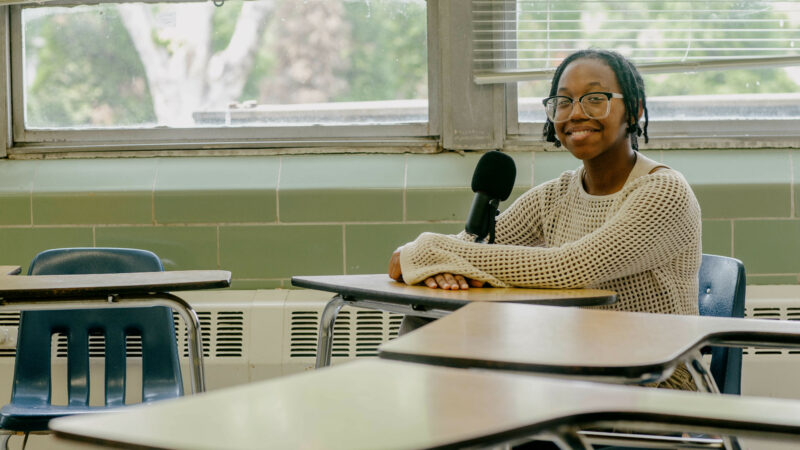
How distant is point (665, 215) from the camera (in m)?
2.02

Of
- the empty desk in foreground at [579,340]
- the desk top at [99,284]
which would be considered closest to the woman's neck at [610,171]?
the empty desk in foreground at [579,340]

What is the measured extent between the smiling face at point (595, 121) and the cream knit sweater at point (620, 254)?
0.08 meters

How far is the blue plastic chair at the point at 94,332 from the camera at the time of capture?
2.62 metres

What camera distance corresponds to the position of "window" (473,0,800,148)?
327 centimetres

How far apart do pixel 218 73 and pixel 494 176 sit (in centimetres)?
166

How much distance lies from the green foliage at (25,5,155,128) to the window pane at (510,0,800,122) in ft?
4.56

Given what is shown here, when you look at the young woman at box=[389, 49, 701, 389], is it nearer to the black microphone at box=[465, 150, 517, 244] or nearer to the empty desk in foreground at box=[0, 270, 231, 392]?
the black microphone at box=[465, 150, 517, 244]

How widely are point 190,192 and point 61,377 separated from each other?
80 cm

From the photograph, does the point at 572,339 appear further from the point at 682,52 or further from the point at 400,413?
the point at 682,52


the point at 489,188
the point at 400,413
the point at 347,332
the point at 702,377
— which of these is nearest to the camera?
the point at 400,413

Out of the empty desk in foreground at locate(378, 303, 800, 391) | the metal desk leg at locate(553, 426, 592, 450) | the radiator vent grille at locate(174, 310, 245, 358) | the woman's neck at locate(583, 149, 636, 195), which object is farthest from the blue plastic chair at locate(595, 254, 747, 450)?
the radiator vent grille at locate(174, 310, 245, 358)

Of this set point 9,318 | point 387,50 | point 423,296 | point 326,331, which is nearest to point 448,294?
point 423,296

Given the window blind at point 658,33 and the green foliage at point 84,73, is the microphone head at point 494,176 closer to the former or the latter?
the window blind at point 658,33

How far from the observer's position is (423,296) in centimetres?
197
